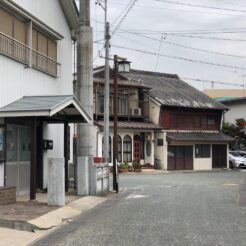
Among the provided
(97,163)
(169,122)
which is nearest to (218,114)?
(169,122)

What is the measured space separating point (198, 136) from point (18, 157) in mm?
33754

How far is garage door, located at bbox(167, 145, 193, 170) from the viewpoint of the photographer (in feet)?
158

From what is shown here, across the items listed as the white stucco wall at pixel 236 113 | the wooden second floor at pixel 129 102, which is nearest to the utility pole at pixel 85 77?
the wooden second floor at pixel 129 102

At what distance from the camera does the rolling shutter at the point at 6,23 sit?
16.7m

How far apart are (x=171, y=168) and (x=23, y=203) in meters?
33.6

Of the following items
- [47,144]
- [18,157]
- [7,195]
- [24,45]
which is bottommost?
[7,195]

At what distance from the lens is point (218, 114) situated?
174 ft

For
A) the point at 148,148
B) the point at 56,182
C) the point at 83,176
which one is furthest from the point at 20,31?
the point at 148,148

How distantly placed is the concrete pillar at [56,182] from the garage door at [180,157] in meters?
32.8

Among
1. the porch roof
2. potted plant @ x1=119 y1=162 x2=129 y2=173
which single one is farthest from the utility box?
potted plant @ x1=119 y1=162 x2=129 y2=173

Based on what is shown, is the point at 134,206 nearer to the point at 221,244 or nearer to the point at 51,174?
the point at 51,174

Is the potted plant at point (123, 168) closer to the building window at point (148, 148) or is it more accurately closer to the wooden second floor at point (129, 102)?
the building window at point (148, 148)

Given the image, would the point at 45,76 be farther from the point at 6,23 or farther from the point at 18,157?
the point at 18,157

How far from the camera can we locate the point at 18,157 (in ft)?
58.6
